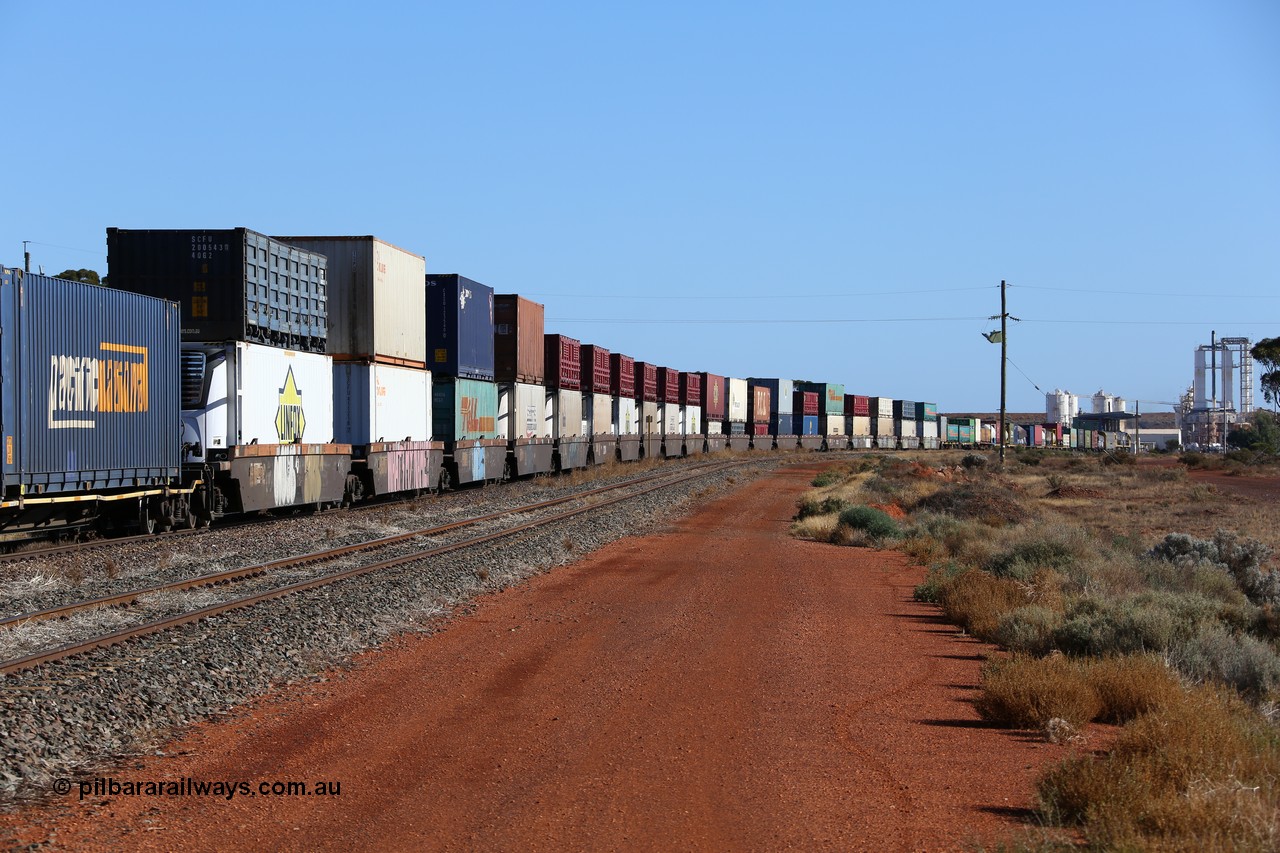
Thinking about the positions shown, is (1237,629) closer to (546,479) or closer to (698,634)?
(698,634)

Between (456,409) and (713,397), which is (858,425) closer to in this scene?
(713,397)

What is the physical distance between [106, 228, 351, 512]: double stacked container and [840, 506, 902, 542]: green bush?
36.8 ft

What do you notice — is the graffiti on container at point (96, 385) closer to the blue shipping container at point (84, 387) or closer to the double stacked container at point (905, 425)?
the blue shipping container at point (84, 387)

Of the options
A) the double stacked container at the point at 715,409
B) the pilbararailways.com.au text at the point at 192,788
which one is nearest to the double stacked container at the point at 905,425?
the double stacked container at the point at 715,409

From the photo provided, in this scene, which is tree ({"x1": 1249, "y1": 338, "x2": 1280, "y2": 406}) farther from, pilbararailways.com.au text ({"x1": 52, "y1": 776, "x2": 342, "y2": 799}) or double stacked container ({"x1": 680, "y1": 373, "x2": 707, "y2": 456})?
pilbararailways.com.au text ({"x1": 52, "y1": 776, "x2": 342, "y2": 799})

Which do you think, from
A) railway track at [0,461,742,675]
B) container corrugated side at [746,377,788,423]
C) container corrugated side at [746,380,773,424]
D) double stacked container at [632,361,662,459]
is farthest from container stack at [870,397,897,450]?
railway track at [0,461,742,675]

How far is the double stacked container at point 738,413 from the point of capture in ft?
233

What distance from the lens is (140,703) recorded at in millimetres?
7664

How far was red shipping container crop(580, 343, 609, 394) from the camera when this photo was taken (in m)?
44.9

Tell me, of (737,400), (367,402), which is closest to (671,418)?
(737,400)

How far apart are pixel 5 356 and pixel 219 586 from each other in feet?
13.2

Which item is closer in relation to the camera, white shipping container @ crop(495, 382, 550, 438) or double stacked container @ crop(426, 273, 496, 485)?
double stacked container @ crop(426, 273, 496, 485)

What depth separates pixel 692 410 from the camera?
2494 inches

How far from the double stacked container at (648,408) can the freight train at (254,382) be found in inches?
563
